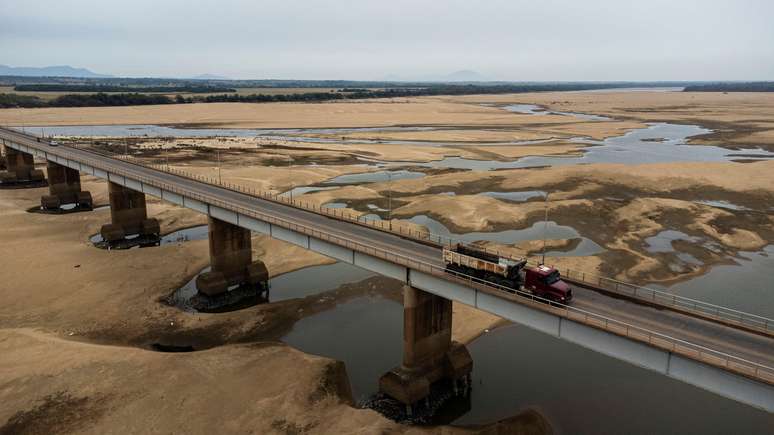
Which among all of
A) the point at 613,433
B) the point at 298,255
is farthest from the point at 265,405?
the point at 298,255

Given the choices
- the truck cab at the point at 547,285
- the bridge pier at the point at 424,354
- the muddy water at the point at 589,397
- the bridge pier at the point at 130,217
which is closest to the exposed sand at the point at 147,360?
the muddy water at the point at 589,397

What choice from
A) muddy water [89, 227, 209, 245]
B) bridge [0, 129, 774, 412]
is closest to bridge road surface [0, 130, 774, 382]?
bridge [0, 129, 774, 412]

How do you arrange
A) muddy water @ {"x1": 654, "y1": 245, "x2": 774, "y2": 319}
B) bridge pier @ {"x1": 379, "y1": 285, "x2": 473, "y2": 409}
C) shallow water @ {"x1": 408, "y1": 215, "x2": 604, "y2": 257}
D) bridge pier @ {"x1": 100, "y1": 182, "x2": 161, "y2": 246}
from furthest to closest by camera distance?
1. bridge pier @ {"x1": 100, "y1": 182, "x2": 161, "y2": 246}
2. shallow water @ {"x1": 408, "y1": 215, "x2": 604, "y2": 257}
3. muddy water @ {"x1": 654, "y1": 245, "x2": 774, "y2": 319}
4. bridge pier @ {"x1": 379, "y1": 285, "x2": 473, "y2": 409}

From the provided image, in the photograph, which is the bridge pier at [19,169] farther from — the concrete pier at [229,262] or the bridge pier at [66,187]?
the concrete pier at [229,262]

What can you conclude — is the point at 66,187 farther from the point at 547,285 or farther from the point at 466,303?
the point at 547,285

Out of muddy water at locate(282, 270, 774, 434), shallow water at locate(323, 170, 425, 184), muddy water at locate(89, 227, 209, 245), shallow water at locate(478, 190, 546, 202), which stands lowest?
muddy water at locate(282, 270, 774, 434)

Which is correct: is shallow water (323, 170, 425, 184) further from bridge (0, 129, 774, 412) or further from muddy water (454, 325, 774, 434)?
muddy water (454, 325, 774, 434)

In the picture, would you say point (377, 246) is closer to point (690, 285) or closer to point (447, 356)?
point (447, 356)

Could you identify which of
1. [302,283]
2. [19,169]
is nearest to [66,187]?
[19,169]

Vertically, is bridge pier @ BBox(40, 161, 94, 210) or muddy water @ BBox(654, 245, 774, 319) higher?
bridge pier @ BBox(40, 161, 94, 210)
